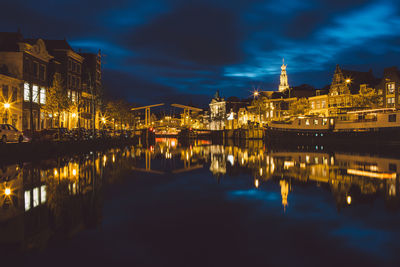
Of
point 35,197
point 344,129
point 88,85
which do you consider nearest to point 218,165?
point 35,197

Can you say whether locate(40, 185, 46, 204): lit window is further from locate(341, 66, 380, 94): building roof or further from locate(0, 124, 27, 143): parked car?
locate(341, 66, 380, 94): building roof

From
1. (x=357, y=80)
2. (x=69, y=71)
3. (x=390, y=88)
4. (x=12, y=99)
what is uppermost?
(x=357, y=80)

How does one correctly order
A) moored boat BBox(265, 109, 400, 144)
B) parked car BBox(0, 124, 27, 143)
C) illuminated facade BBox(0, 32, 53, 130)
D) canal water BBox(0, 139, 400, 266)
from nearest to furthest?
canal water BBox(0, 139, 400, 266)
parked car BBox(0, 124, 27, 143)
illuminated facade BBox(0, 32, 53, 130)
moored boat BBox(265, 109, 400, 144)

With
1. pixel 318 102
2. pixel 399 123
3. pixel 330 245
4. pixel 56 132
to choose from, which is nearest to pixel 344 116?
pixel 399 123

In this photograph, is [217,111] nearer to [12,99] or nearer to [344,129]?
[344,129]

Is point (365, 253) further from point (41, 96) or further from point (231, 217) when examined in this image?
point (41, 96)

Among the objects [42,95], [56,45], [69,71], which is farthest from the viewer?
[56,45]

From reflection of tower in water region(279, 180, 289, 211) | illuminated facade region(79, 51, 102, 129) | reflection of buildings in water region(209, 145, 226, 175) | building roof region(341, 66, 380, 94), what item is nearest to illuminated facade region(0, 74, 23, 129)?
illuminated facade region(79, 51, 102, 129)

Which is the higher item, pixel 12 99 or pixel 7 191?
pixel 12 99

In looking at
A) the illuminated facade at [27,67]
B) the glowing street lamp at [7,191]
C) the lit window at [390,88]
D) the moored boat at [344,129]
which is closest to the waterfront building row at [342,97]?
the lit window at [390,88]

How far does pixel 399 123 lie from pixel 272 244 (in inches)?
1786

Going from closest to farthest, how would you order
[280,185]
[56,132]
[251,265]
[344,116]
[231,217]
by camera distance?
[251,265] → [231,217] → [280,185] → [56,132] → [344,116]

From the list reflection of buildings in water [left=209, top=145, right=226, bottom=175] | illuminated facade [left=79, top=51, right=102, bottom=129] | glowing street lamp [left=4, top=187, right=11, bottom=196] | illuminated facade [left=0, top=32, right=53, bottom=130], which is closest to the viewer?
glowing street lamp [left=4, top=187, right=11, bottom=196]

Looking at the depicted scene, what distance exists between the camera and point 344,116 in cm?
5959
